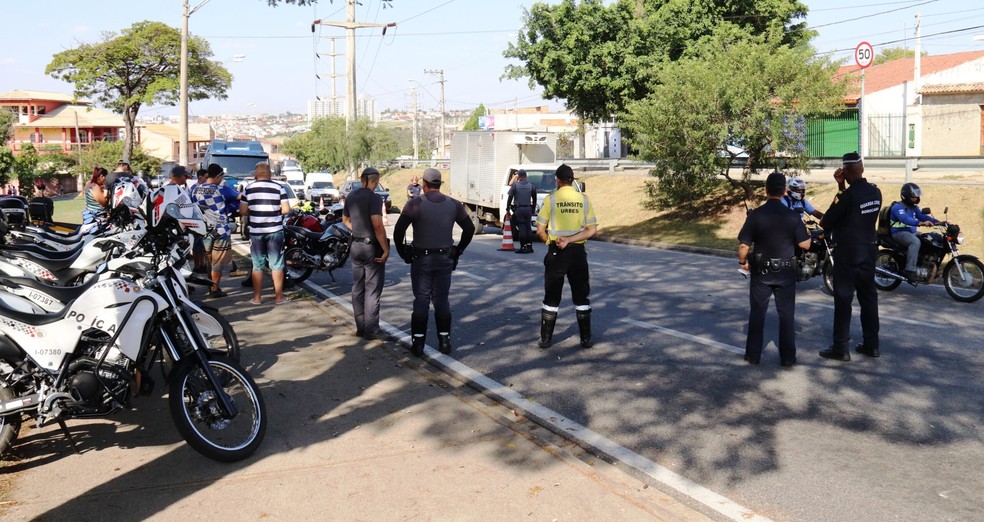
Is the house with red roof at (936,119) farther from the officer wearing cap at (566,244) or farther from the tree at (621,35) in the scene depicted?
the officer wearing cap at (566,244)

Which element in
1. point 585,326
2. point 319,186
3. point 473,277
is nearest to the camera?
point 585,326

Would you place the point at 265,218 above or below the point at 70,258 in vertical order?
above

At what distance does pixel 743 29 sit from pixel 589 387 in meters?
33.9

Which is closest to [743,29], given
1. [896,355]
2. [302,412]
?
[896,355]

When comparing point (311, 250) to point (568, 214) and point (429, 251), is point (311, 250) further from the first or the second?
point (568, 214)

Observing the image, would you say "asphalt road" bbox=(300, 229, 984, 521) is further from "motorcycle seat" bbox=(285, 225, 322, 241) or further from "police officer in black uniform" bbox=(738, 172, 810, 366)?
"motorcycle seat" bbox=(285, 225, 322, 241)

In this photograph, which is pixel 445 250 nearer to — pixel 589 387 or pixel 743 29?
pixel 589 387

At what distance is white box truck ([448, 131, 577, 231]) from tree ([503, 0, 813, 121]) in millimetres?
11773

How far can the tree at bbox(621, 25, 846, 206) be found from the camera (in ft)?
72.6

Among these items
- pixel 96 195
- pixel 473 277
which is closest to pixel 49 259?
pixel 96 195

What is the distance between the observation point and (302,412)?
682 cm

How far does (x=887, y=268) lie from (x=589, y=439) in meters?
7.98

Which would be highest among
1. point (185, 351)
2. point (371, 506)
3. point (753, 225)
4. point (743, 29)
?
point (743, 29)

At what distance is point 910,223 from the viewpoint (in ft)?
38.9
